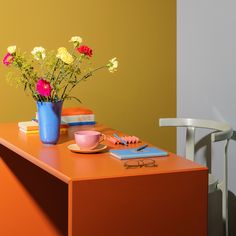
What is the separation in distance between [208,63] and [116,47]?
0.65 meters

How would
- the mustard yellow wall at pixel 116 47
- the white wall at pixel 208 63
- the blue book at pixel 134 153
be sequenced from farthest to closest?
the mustard yellow wall at pixel 116 47, the white wall at pixel 208 63, the blue book at pixel 134 153

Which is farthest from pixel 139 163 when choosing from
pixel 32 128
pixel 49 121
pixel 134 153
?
pixel 32 128

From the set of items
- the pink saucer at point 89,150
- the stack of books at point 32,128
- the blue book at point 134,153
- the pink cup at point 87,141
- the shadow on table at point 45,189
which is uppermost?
the stack of books at point 32,128

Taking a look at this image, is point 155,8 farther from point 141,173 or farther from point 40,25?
point 141,173

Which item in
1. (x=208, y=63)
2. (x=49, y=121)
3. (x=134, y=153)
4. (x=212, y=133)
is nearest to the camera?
(x=134, y=153)

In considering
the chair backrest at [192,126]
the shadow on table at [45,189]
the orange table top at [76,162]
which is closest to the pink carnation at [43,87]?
the orange table top at [76,162]

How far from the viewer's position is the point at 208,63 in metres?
3.61

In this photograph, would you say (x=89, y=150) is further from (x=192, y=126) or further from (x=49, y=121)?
(x=192, y=126)

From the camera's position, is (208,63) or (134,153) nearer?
(134,153)

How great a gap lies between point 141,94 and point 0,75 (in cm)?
103

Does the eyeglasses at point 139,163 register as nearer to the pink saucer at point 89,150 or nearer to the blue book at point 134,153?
the blue book at point 134,153

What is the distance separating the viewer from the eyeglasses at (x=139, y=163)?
199 centimetres

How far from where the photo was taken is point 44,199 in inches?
117

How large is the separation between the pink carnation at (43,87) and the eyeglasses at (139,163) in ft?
1.66
